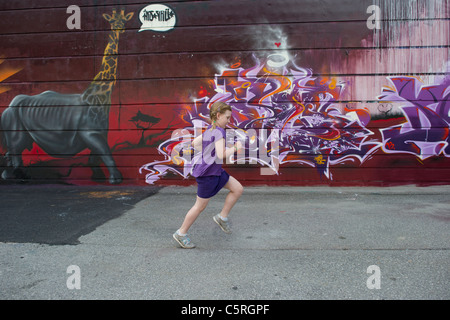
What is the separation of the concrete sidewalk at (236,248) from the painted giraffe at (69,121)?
1398 millimetres

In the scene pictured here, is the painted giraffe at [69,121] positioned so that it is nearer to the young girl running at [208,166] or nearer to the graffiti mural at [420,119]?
the young girl running at [208,166]

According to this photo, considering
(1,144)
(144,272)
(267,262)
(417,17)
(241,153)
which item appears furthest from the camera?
(1,144)

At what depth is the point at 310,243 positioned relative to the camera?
11.3ft

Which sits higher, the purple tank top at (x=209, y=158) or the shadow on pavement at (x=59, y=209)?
the purple tank top at (x=209, y=158)

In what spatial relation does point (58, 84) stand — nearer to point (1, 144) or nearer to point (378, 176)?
point (1, 144)

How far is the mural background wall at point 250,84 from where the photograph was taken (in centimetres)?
596

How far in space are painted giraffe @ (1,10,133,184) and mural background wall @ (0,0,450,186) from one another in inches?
1.1

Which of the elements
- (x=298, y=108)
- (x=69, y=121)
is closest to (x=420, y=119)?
(x=298, y=108)

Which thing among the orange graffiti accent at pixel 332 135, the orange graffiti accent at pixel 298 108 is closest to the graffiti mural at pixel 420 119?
the orange graffiti accent at pixel 332 135

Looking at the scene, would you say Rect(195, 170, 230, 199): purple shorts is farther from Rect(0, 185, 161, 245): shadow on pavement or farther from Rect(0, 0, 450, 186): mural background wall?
Rect(0, 0, 450, 186): mural background wall

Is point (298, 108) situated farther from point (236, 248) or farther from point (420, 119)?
point (236, 248)

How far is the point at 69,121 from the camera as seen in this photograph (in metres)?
6.66

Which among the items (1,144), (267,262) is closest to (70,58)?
(1,144)

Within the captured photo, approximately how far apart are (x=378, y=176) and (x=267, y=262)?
3.97 metres
